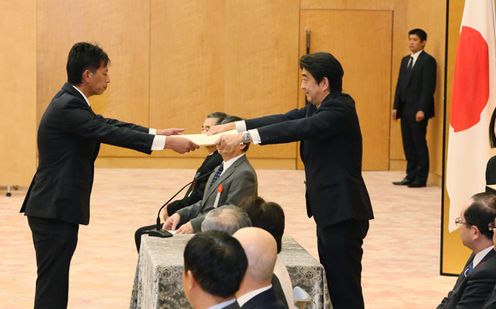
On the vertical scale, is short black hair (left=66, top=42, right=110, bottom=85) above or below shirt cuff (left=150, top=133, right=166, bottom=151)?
above

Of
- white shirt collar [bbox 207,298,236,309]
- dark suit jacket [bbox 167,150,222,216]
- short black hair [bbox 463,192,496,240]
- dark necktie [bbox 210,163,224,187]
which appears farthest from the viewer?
dark suit jacket [bbox 167,150,222,216]

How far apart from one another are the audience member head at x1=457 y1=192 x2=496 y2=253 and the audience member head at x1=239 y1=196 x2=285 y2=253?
0.87m

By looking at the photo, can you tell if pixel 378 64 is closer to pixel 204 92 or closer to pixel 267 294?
pixel 204 92

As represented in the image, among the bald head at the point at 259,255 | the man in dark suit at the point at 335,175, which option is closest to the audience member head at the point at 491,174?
the man in dark suit at the point at 335,175

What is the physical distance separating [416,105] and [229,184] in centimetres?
788

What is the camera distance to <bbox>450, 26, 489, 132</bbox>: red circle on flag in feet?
22.0

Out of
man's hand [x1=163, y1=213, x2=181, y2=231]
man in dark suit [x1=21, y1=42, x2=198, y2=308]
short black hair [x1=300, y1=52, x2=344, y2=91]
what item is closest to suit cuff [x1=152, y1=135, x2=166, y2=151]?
man in dark suit [x1=21, y1=42, x2=198, y2=308]

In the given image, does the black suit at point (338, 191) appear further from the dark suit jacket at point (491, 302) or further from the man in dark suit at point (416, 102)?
the man in dark suit at point (416, 102)

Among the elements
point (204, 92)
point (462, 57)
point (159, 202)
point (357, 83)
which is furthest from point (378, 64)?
point (462, 57)

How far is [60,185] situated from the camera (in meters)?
5.05

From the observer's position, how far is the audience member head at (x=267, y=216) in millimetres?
4137

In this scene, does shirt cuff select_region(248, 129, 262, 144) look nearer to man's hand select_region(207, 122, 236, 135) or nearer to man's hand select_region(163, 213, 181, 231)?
man's hand select_region(207, 122, 236, 135)

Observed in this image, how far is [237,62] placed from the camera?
567 inches

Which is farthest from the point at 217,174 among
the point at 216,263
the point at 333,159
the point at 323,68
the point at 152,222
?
the point at 152,222
